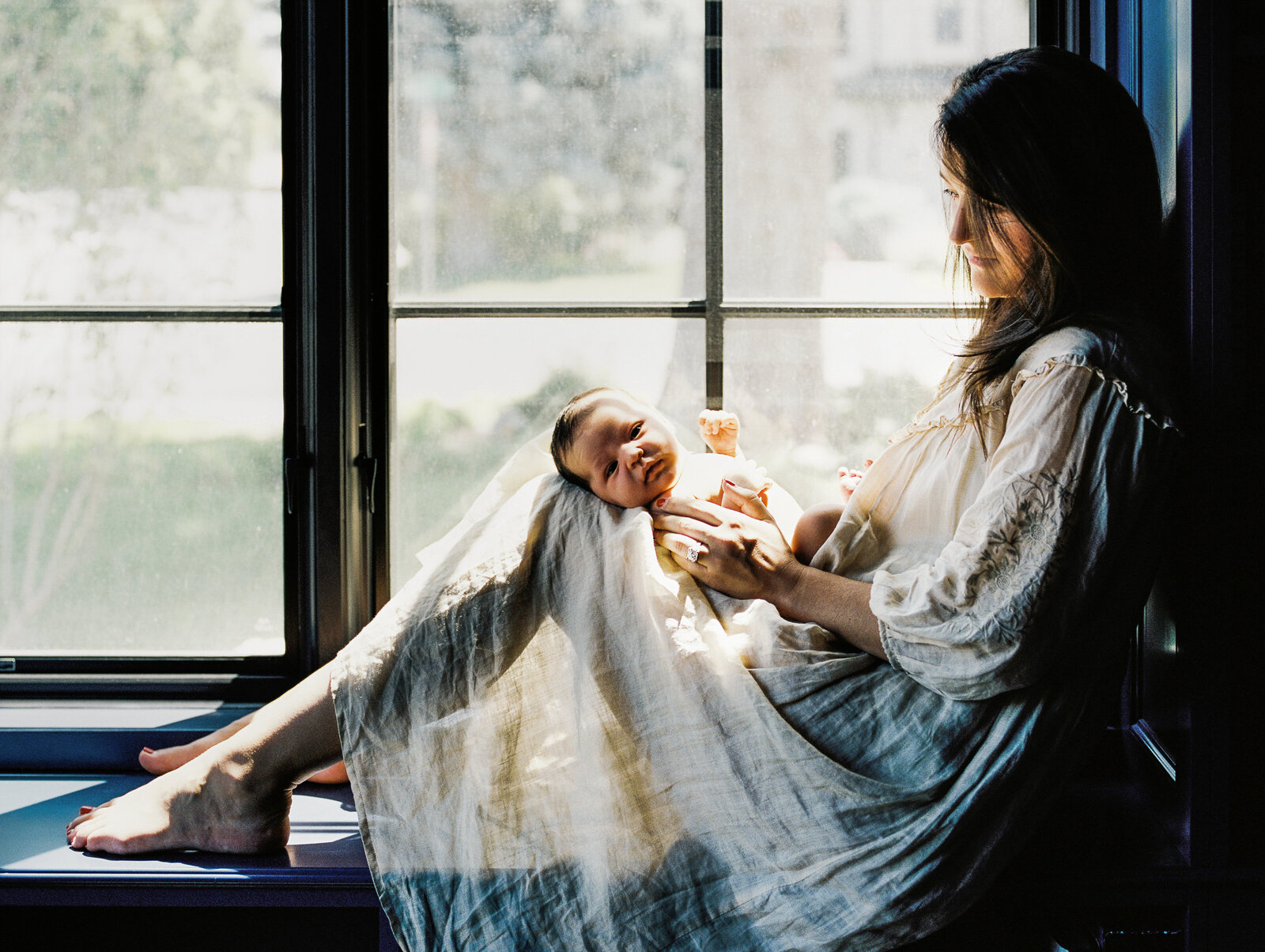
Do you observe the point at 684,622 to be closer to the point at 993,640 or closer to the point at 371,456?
the point at 993,640

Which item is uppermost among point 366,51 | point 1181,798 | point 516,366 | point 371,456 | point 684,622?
point 366,51

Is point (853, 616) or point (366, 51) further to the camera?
point (366, 51)

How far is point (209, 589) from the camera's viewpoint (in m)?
1.83

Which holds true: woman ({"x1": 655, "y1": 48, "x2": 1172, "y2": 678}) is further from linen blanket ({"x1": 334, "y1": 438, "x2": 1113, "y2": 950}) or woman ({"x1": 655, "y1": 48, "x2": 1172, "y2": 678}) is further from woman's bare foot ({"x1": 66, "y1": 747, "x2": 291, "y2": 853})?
woman's bare foot ({"x1": 66, "y1": 747, "x2": 291, "y2": 853})

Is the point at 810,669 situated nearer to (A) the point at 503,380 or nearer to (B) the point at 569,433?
(B) the point at 569,433

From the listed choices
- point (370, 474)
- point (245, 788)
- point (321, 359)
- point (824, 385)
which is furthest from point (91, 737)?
point (824, 385)

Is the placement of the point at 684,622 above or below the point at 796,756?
above

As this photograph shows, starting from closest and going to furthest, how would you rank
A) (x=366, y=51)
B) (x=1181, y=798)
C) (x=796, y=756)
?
1. (x=796, y=756)
2. (x=1181, y=798)
3. (x=366, y=51)

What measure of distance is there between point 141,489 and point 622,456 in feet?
3.27

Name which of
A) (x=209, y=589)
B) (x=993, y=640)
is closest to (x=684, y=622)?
(x=993, y=640)

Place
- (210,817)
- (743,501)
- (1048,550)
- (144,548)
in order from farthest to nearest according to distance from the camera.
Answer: (144,548)
(743,501)
(210,817)
(1048,550)

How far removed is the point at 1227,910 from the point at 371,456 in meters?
1.51

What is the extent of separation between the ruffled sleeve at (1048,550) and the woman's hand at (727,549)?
0.67 feet

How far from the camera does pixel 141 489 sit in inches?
71.4
